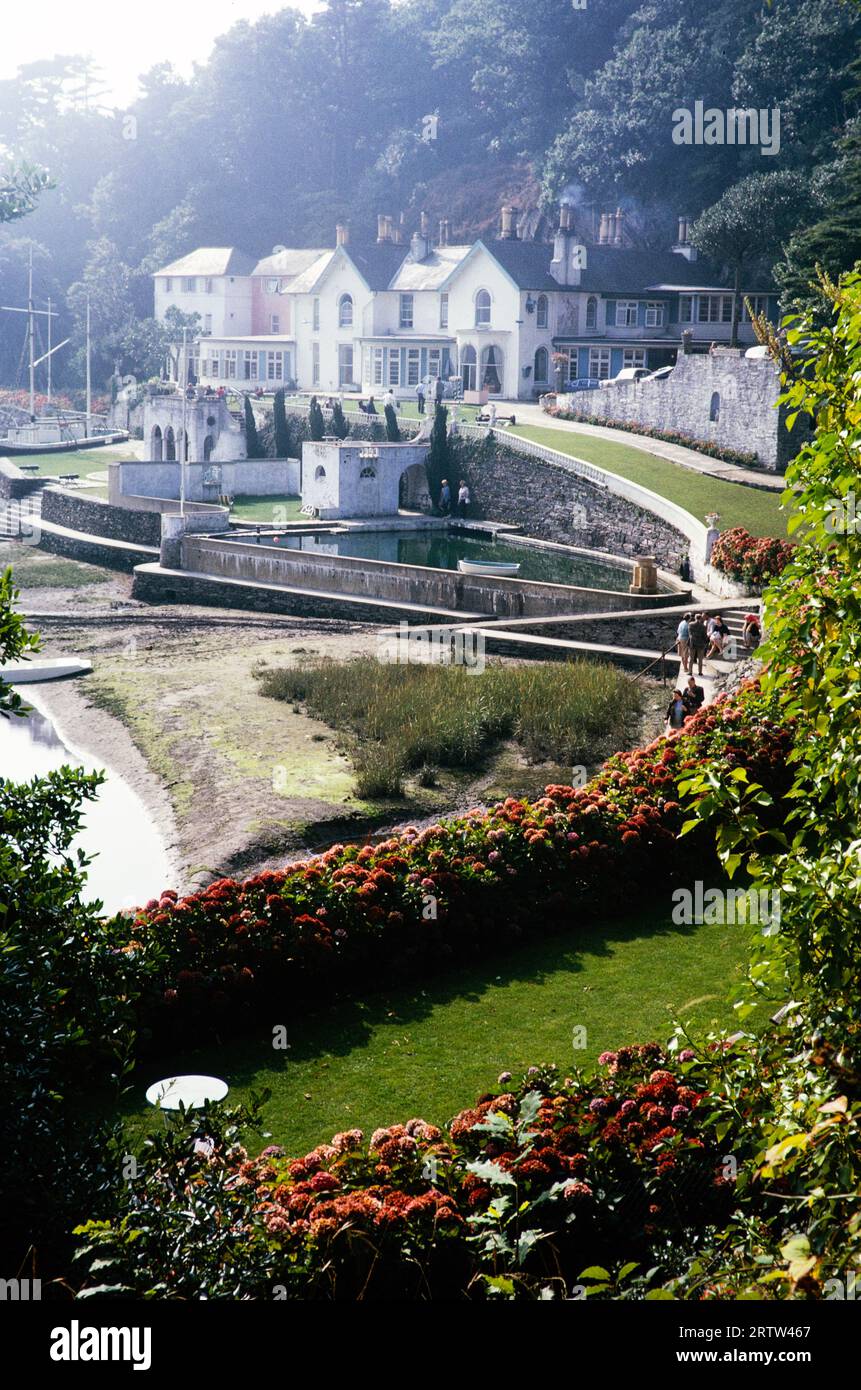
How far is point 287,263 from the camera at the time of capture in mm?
82250

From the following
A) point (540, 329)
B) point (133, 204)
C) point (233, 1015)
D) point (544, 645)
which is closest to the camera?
point (233, 1015)

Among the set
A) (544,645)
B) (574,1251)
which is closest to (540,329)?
(544,645)

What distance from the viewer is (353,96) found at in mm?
103250

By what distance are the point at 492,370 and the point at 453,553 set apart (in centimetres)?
2062

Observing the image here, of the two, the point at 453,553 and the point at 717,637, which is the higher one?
the point at 453,553

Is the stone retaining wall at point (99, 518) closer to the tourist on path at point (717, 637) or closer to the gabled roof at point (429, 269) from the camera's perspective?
the gabled roof at point (429, 269)

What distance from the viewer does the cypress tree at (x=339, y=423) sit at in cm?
5794

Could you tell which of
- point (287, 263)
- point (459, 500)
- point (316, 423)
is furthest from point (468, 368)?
point (287, 263)

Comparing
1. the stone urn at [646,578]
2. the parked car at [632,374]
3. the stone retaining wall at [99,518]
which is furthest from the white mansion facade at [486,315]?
the stone urn at [646,578]

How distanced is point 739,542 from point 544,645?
6445 millimetres

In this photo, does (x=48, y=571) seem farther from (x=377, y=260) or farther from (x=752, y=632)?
(x=377, y=260)

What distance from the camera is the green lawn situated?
10430 mm

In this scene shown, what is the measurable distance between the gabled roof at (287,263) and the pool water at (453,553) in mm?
37585
